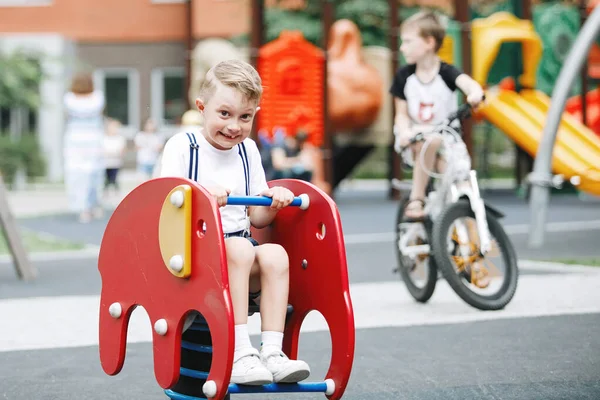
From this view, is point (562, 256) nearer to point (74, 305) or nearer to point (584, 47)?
point (584, 47)

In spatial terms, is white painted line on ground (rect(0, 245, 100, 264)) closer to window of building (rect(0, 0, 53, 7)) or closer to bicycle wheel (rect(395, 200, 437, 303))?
bicycle wheel (rect(395, 200, 437, 303))

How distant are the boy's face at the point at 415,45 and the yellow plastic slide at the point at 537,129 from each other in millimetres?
7848

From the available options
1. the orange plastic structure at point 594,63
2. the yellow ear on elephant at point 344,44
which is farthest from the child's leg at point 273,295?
the orange plastic structure at point 594,63

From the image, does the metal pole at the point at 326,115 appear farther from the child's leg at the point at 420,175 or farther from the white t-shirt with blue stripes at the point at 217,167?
the white t-shirt with blue stripes at the point at 217,167

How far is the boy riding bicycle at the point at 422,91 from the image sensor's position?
673 cm

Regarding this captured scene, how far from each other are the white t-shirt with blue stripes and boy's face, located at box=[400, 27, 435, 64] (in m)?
3.00

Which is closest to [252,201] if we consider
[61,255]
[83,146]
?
[61,255]

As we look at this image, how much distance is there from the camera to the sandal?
6.67 meters

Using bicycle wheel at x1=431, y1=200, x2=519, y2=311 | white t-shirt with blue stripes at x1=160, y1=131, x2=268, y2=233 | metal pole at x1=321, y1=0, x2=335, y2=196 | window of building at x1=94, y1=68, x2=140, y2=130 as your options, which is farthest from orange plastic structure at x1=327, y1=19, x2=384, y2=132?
window of building at x1=94, y1=68, x2=140, y2=130

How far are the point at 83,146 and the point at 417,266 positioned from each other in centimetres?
849

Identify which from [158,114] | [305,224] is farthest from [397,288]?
[158,114]

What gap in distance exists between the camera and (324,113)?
17969 mm

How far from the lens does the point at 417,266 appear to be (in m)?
6.86

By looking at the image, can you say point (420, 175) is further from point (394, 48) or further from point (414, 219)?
point (394, 48)
